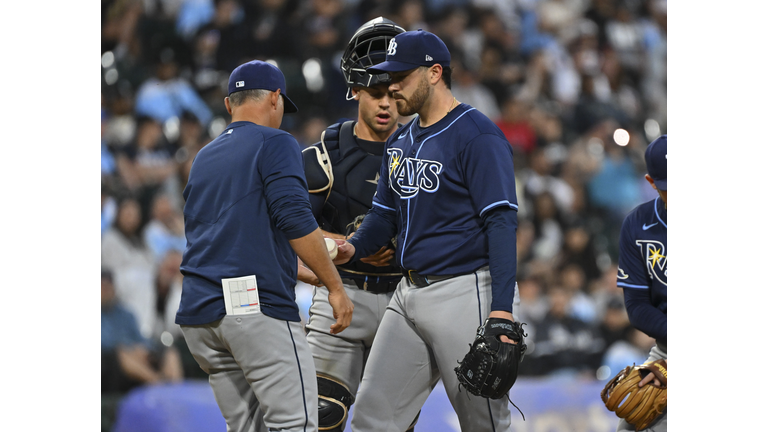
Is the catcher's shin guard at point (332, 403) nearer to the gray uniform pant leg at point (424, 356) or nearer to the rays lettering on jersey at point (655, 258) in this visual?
the gray uniform pant leg at point (424, 356)

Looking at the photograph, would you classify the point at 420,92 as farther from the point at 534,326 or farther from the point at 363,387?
the point at 534,326

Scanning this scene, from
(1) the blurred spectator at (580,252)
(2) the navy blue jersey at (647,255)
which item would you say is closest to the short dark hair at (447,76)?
(2) the navy blue jersey at (647,255)

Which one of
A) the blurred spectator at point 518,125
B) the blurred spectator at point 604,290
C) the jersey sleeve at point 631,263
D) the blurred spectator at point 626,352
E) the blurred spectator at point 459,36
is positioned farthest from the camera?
the blurred spectator at point 459,36

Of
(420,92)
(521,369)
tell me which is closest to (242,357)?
(420,92)

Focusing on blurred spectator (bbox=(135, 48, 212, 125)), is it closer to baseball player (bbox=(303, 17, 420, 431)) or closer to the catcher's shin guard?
baseball player (bbox=(303, 17, 420, 431))

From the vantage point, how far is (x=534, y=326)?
5.71 m

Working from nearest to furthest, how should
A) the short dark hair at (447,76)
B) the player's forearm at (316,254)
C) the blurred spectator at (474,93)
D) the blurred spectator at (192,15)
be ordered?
the player's forearm at (316,254), the short dark hair at (447,76), the blurred spectator at (192,15), the blurred spectator at (474,93)

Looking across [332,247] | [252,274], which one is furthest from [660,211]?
[252,274]

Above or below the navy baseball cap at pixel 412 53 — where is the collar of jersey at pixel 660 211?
below

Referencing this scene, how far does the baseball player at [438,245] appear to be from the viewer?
2357mm

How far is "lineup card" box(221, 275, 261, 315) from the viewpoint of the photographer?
2.39 meters

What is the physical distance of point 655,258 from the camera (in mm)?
2979

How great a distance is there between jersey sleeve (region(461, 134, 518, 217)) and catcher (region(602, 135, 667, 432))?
91 centimetres

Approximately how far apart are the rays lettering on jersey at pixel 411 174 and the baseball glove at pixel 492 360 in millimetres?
537
